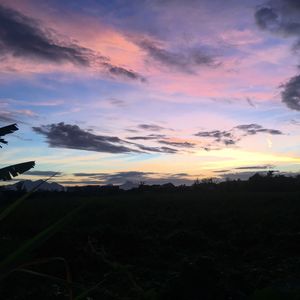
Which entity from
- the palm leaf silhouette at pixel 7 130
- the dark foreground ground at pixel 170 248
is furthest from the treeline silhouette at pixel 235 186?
the palm leaf silhouette at pixel 7 130

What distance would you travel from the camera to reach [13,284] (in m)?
7.18

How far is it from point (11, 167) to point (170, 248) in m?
8.21

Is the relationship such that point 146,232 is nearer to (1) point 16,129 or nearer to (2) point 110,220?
(2) point 110,220

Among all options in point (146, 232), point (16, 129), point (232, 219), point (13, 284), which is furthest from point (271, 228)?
point (16, 129)

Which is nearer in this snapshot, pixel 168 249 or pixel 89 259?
pixel 89 259

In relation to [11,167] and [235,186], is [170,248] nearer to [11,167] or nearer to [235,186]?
[11,167]

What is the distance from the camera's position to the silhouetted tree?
2.98 metres

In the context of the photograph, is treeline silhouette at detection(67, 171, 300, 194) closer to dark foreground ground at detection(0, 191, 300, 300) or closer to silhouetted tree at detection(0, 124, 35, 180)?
dark foreground ground at detection(0, 191, 300, 300)

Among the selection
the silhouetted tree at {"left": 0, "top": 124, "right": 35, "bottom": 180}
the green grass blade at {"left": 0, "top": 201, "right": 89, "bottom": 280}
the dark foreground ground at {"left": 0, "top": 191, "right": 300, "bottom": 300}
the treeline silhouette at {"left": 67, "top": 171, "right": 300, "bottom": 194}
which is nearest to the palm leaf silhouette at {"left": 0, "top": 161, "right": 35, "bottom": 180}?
the silhouetted tree at {"left": 0, "top": 124, "right": 35, "bottom": 180}

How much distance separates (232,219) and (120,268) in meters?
13.3

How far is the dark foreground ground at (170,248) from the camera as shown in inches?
99.4

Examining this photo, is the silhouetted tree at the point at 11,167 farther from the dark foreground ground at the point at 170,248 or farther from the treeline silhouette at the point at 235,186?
the treeline silhouette at the point at 235,186

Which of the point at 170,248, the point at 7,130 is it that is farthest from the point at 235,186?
the point at 7,130

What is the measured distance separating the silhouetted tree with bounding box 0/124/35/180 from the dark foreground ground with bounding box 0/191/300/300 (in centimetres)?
52
